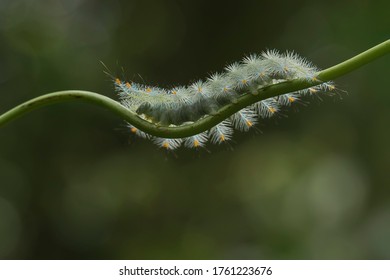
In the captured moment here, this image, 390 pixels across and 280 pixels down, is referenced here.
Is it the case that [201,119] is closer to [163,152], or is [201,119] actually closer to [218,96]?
[218,96]

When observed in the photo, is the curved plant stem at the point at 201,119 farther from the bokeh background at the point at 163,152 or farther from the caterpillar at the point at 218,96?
the bokeh background at the point at 163,152

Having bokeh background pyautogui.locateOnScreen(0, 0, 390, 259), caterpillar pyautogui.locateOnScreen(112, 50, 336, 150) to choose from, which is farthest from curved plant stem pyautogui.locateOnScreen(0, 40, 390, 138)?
bokeh background pyautogui.locateOnScreen(0, 0, 390, 259)

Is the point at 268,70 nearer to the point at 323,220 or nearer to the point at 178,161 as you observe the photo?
the point at 323,220

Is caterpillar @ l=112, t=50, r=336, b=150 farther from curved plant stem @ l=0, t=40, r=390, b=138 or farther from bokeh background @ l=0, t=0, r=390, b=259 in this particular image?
bokeh background @ l=0, t=0, r=390, b=259

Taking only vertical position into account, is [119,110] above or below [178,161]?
below

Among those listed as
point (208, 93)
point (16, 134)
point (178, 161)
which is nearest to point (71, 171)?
point (16, 134)

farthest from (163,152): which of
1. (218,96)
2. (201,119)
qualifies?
(201,119)

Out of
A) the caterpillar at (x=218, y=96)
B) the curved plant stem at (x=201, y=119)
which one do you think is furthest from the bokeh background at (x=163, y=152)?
the curved plant stem at (x=201, y=119)
